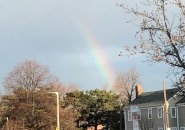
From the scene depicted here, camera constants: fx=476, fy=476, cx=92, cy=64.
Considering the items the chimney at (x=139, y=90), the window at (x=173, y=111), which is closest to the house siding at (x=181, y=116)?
the window at (x=173, y=111)

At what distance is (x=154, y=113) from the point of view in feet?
247

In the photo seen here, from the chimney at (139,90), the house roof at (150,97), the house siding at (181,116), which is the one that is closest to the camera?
the house siding at (181,116)

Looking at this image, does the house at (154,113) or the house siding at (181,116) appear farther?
the house at (154,113)

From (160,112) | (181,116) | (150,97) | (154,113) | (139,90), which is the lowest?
(181,116)

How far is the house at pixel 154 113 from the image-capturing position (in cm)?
7031

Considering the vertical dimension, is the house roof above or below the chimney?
below

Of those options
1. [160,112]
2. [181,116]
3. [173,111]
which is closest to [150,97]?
[160,112]

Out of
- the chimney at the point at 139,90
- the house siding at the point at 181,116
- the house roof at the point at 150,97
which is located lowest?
the house siding at the point at 181,116

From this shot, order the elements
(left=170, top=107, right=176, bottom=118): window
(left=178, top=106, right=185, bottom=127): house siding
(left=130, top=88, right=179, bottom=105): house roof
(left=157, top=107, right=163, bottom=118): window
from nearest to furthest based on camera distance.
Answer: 1. (left=178, top=106, right=185, bottom=127): house siding
2. (left=170, top=107, right=176, bottom=118): window
3. (left=157, top=107, right=163, bottom=118): window
4. (left=130, top=88, right=179, bottom=105): house roof

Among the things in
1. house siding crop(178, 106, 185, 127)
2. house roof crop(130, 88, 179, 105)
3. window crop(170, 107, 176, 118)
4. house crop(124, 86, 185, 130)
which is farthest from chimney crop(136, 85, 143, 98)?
house siding crop(178, 106, 185, 127)

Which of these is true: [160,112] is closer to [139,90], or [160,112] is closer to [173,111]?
[173,111]

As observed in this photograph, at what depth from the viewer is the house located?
70312 mm

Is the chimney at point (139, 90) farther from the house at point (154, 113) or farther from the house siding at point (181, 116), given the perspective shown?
the house siding at point (181, 116)

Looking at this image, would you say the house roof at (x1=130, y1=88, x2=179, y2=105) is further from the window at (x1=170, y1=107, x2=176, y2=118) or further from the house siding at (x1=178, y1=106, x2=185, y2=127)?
the house siding at (x1=178, y1=106, x2=185, y2=127)
